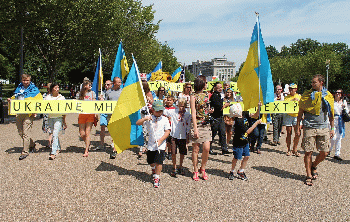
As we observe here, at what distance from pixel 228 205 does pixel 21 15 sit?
1509cm

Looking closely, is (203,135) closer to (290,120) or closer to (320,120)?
(320,120)

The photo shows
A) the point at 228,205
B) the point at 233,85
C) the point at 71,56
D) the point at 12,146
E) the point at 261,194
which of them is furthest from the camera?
the point at 71,56

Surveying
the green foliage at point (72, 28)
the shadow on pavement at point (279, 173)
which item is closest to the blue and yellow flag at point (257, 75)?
the shadow on pavement at point (279, 173)

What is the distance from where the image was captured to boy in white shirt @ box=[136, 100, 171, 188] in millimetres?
5340

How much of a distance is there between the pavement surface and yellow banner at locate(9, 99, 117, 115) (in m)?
1.15

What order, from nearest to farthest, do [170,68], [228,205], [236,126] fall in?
[228,205]
[236,126]
[170,68]

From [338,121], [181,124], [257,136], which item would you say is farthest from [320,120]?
[257,136]

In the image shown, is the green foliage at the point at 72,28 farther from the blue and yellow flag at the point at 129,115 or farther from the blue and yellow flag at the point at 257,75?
the blue and yellow flag at the point at 257,75

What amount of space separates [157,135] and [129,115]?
2.35ft

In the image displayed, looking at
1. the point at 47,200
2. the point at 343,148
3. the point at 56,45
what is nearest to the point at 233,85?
the point at 343,148

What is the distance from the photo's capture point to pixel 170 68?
66.8 m

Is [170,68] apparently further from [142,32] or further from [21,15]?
[21,15]

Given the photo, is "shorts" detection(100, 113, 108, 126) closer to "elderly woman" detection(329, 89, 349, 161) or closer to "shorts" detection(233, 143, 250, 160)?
"shorts" detection(233, 143, 250, 160)

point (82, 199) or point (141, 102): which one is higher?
point (141, 102)
